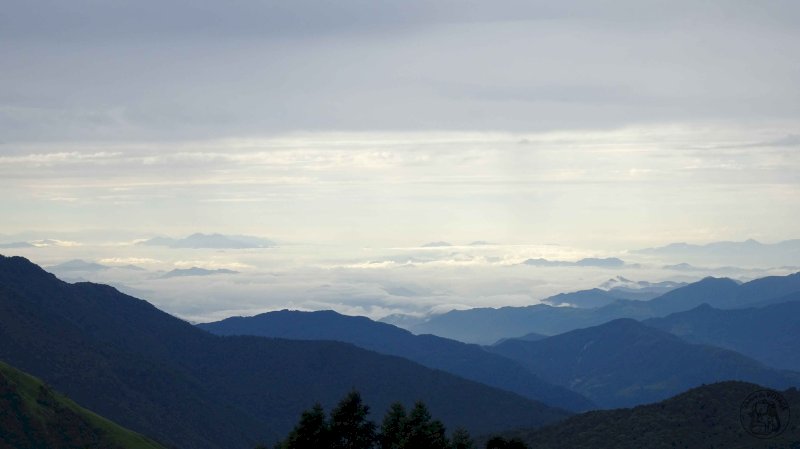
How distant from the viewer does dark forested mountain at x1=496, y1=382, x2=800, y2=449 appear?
153375 mm

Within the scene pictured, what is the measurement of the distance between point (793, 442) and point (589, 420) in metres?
42.9

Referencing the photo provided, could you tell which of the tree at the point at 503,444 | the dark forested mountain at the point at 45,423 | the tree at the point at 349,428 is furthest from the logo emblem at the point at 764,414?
the dark forested mountain at the point at 45,423

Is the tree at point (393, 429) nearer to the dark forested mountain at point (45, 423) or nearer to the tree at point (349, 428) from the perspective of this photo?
the tree at point (349, 428)

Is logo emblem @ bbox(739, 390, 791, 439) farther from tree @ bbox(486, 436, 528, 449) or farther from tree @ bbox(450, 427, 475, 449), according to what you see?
tree @ bbox(450, 427, 475, 449)

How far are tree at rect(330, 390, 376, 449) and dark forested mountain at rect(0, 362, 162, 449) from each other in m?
92.7

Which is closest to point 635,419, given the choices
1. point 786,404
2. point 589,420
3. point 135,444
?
point 589,420

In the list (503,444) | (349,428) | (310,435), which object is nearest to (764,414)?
(503,444)

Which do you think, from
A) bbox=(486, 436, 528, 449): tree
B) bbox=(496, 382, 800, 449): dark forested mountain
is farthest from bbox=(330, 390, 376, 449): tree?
bbox=(496, 382, 800, 449): dark forested mountain

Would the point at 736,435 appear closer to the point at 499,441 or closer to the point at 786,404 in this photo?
the point at 786,404

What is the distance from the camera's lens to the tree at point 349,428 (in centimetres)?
7956

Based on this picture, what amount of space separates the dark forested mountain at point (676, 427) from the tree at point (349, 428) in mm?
82409

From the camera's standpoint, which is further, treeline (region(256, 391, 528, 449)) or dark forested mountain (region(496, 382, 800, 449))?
dark forested mountain (region(496, 382, 800, 449))

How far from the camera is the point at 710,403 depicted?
555ft

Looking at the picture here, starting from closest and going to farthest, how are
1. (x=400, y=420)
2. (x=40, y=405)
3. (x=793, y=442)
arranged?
(x=400, y=420)
(x=793, y=442)
(x=40, y=405)
